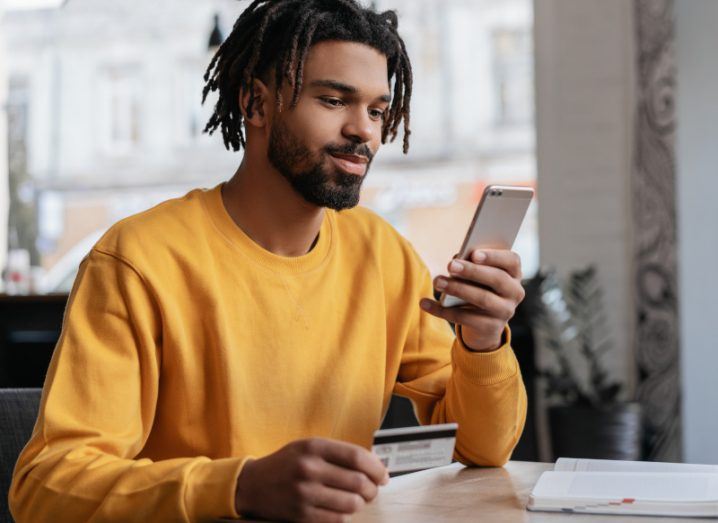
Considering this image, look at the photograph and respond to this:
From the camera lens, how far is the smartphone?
119cm

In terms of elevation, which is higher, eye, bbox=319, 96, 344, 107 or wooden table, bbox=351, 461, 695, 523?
eye, bbox=319, 96, 344, 107

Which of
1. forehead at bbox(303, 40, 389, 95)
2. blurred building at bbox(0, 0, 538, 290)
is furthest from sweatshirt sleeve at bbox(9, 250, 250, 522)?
blurred building at bbox(0, 0, 538, 290)

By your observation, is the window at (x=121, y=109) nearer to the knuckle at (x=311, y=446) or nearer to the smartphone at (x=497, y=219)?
the smartphone at (x=497, y=219)

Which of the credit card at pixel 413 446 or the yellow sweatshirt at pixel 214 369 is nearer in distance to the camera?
the credit card at pixel 413 446

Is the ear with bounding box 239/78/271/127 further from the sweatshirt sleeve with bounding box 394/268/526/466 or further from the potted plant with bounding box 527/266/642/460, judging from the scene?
the potted plant with bounding box 527/266/642/460

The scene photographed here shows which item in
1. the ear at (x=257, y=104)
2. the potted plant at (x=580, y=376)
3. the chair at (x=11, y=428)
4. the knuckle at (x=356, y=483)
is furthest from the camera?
the potted plant at (x=580, y=376)

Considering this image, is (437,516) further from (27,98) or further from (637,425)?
(27,98)

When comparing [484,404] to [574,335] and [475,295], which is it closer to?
[475,295]

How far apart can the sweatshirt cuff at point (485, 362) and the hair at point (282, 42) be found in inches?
15.3

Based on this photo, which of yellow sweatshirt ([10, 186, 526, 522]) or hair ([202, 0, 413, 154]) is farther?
hair ([202, 0, 413, 154])

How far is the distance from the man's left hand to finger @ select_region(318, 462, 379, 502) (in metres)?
0.33

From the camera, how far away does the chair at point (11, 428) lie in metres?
1.33

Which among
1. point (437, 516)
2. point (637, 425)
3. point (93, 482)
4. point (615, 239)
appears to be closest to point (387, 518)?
point (437, 516)

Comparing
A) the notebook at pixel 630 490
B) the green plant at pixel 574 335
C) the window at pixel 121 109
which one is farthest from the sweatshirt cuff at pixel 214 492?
the window at pixel 121 109
